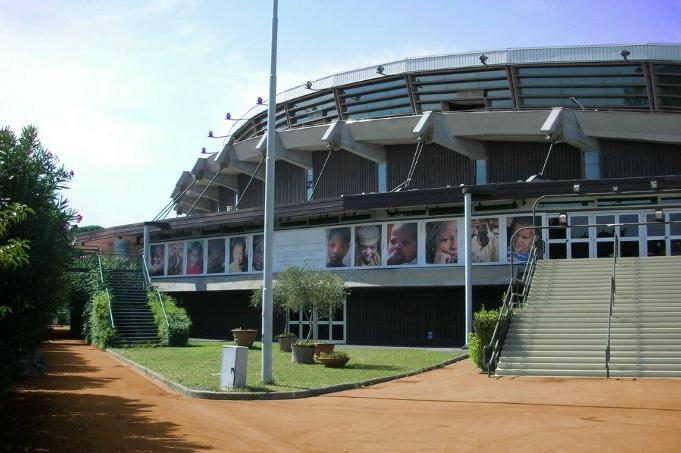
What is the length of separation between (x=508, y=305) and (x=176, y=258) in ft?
77.6

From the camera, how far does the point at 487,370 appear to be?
62.5 ft

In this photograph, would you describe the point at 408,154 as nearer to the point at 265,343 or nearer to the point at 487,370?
the point at 487,370

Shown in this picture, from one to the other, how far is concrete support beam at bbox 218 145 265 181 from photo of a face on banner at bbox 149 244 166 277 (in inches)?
260

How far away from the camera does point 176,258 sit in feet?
132

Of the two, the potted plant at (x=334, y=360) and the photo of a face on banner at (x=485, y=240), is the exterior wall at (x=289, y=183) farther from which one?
the potted plant at (x=334, y=360)

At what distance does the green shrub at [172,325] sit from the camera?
2888 cm

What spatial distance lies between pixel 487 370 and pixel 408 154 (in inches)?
728

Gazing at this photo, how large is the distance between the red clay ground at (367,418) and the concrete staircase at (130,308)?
11578 mm

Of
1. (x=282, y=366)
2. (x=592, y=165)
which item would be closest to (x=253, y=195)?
(x=592, y=165)

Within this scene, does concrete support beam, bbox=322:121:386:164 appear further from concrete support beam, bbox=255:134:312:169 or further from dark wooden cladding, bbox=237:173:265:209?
dark wooden cladding, bbox=237:173:265:209

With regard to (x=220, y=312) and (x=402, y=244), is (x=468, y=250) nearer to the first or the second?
(x=402, y=244)

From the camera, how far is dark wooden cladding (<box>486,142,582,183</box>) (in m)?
32.6

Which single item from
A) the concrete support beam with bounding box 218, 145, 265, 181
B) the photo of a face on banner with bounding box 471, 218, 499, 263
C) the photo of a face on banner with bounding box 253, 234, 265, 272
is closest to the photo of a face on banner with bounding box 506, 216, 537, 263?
the photo of a face on banner with bounding box 471, 218, 499, 263

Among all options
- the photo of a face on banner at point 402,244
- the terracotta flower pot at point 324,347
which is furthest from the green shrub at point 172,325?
the photo of a face on banner at point 402,244
